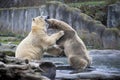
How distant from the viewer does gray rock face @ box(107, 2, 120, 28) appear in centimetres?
2995

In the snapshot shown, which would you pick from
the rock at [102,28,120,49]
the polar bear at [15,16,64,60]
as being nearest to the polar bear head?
the polar bear at [15,16,64,60]

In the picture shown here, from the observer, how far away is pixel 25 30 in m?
33.2

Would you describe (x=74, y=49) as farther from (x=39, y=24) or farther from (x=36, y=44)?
(x=39, y=24)

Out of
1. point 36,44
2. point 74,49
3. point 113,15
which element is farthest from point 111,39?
point 36,44

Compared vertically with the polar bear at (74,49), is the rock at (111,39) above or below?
below

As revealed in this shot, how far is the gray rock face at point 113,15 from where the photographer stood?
29953mm

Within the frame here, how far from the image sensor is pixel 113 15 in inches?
1196

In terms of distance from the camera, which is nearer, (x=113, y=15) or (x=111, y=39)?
(x=111, y=39)

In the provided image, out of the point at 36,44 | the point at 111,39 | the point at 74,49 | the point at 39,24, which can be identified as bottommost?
the point at 111,39

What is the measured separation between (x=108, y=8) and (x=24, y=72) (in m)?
22.7

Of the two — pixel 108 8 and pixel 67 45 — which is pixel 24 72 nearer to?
pixel 67 45

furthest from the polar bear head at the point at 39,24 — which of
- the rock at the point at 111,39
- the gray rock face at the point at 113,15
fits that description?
the gray rock face at the point at 113,15

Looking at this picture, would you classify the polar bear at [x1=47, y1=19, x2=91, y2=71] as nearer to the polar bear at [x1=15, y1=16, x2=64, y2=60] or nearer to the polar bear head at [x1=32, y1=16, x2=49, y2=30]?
the polar bear at [x1=15, y1=16, x2=64, y2=60]

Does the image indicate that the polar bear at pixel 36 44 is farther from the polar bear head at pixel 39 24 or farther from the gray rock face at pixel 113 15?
the gray rock face at pixel 113 15
